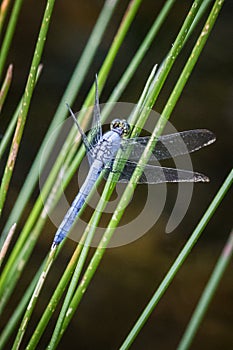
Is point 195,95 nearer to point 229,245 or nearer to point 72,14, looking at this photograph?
point 72,14

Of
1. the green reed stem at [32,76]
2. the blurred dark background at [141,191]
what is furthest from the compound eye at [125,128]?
the blurred dark background at [141,191]

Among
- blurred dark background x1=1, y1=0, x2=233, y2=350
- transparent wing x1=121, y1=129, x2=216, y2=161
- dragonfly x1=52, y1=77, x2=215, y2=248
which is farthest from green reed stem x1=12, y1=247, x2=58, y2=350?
blurred dark background x1=1, y1=0, x2=233, y2=350

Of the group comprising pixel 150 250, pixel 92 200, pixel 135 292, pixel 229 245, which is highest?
pixel 229 245

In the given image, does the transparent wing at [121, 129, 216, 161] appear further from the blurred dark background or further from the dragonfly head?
the blurred dark background

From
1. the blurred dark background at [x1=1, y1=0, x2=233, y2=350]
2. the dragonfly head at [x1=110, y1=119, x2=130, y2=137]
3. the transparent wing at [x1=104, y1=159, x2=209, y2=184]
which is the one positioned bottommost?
the blurred dark background at [x1=1, y1=0, x2=233, y2=350]

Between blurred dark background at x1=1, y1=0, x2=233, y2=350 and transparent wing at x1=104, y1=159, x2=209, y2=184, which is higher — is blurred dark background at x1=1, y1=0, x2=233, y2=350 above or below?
below

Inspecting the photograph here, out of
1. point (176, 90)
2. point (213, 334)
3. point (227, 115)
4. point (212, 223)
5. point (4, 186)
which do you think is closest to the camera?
point (176, 90)

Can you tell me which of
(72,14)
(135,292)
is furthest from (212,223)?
(72,14)

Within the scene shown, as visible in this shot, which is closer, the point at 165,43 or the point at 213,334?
the point at 213,334

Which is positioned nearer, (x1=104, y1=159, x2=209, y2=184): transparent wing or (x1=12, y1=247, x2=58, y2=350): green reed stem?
(x1=12, y1=247, x2=58, y2=350): green reed stem
